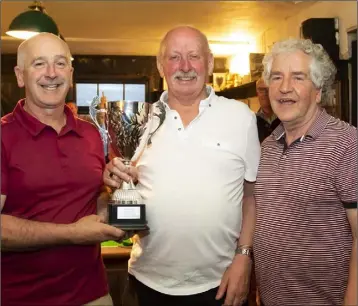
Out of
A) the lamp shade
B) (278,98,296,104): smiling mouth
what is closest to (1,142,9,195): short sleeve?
(278,98,296,104): smiling mouth

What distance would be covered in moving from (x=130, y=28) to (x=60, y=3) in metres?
1.40

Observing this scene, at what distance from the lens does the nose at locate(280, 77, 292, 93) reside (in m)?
1.83

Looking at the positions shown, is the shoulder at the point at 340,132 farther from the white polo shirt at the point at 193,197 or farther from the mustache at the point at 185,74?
the mustache at the point at 185,74

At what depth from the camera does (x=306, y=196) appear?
5.64 ft

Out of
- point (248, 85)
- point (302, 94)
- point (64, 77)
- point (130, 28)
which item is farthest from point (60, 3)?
point (302, 94)

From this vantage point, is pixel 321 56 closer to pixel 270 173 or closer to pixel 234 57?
pixel 270 173

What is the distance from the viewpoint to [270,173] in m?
1.87

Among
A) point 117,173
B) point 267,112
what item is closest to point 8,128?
point 117,173

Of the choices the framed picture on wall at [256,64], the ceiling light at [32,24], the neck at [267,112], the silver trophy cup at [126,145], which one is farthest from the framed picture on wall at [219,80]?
the silver trophy cup at [126,145]

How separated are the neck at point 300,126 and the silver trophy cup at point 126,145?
0.53 meters

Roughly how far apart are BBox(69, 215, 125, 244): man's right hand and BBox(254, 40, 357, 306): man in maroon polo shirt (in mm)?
538

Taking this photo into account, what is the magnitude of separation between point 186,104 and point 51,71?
→ 56cm

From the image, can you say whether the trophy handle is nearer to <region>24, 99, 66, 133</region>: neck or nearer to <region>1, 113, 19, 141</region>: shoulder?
<region>24, 99, 66, 133</region>: neck

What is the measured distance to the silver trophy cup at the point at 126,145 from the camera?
181 cm
